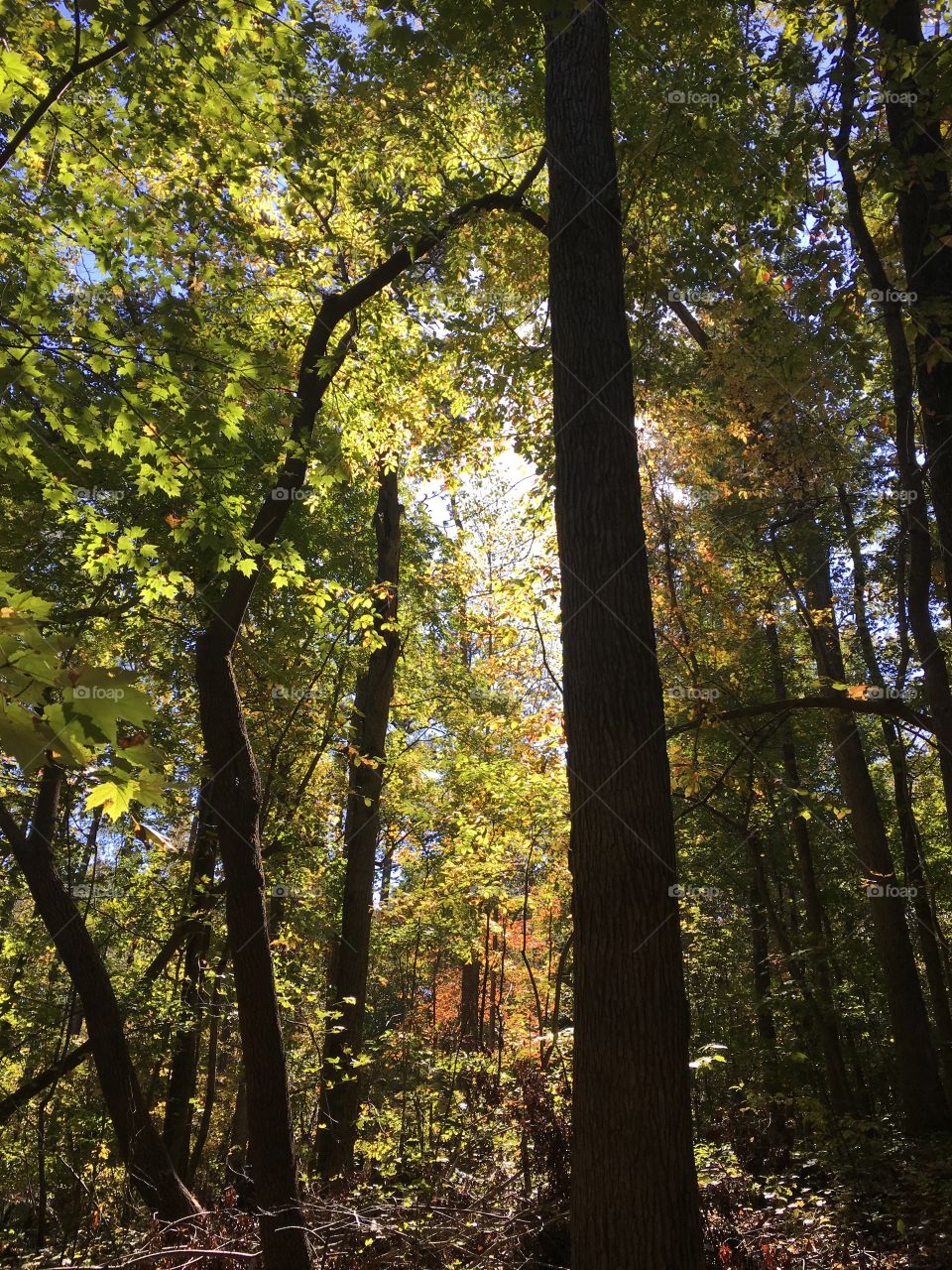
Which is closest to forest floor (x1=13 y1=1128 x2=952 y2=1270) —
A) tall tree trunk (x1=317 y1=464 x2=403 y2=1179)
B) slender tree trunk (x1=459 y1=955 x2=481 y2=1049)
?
tall tree trunk (x1=317 y1=464 x2=403 y2=1179)

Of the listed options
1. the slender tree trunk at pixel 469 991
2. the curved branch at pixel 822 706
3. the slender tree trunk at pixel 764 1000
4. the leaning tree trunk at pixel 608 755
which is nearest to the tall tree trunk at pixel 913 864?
the slender tree trunk at pixel 764 1000

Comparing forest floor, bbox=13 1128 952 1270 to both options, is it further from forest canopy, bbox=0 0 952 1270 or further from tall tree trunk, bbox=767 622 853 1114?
tall tree trunk, bbox=767 622 853 1114

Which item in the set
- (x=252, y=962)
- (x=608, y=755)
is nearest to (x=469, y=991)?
(x=252, y=962)

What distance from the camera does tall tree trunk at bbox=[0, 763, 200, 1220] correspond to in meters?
6.21

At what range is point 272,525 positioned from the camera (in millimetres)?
6074

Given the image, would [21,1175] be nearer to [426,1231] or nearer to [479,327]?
[426,1231]

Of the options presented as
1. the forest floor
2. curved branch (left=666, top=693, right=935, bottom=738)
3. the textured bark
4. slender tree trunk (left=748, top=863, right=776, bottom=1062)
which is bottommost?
the forest floor

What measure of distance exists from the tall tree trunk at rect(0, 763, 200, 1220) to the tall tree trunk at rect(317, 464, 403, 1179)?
159cm

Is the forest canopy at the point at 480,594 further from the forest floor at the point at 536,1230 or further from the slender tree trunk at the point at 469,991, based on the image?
the slender tree trunk at the point at 469,991

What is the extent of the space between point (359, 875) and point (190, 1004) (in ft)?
8.22

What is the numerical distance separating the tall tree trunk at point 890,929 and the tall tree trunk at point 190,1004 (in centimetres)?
649

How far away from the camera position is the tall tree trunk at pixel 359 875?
8.27 metres

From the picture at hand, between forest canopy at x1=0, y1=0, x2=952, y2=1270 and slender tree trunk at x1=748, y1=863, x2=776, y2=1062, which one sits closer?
forest canopy at x1=0, y1=0, x2=952, y2=1270

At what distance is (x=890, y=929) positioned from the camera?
9.38m
